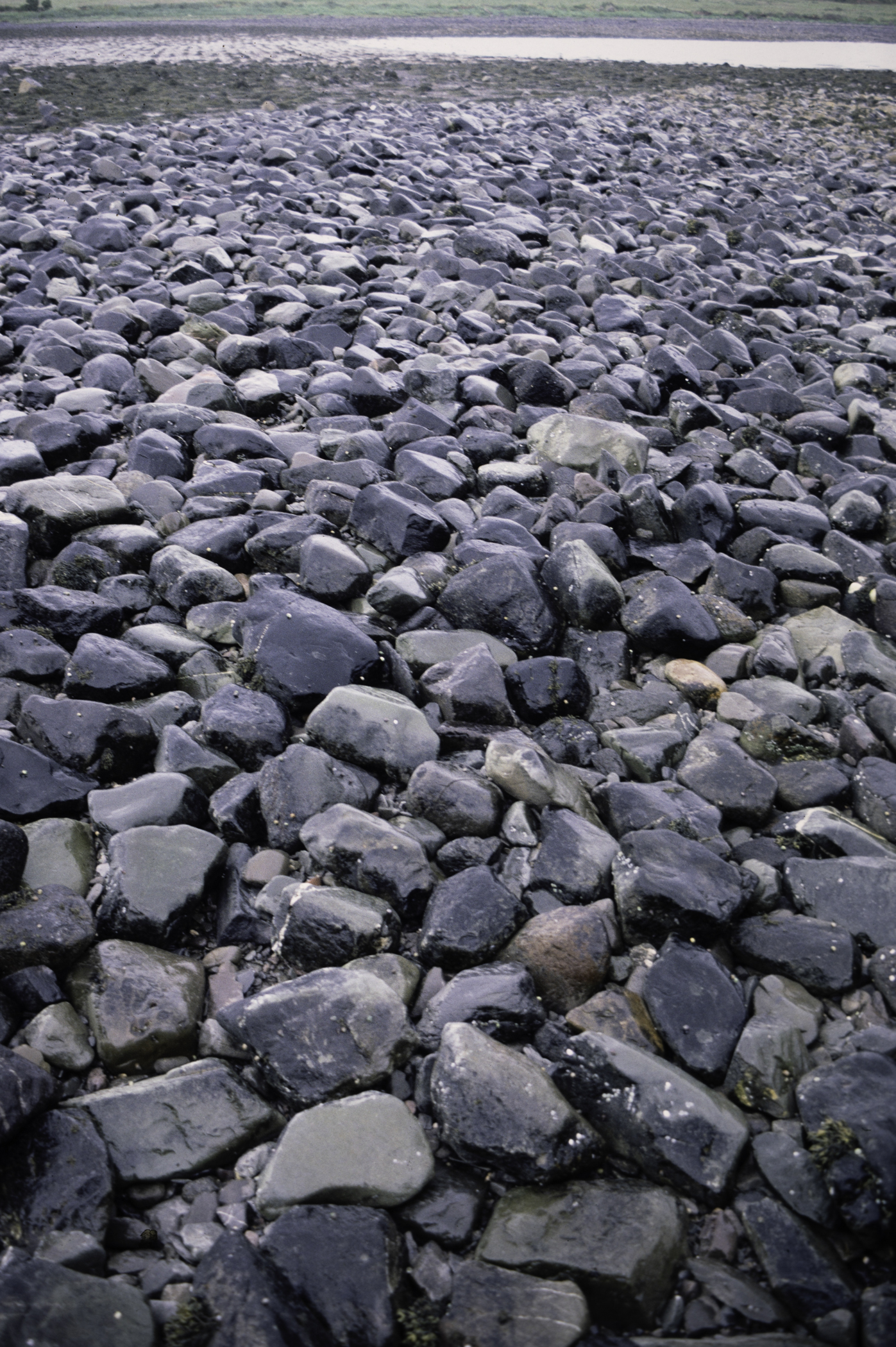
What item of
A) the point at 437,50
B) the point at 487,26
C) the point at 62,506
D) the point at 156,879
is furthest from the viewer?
the point at 487,26

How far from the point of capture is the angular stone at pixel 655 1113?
1.92 m

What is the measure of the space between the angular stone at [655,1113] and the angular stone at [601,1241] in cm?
7

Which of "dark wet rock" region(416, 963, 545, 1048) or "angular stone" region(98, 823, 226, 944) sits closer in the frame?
"dark wet rock" region(416, 963, 545, 1048)

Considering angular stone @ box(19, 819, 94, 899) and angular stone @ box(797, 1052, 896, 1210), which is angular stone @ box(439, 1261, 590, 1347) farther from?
angular stone @ box(19, 819, 94, 899)

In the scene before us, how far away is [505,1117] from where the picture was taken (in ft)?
6.40

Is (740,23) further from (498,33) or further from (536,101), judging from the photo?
(536,101)

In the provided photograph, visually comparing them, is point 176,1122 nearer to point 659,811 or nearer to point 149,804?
point 149,804

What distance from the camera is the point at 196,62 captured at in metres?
18.7

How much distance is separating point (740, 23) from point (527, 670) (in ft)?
139

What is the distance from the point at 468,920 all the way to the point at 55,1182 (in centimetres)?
110

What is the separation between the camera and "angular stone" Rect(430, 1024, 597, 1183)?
192 centimetres

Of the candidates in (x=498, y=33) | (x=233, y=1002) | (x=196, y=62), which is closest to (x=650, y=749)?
(x=233, y=1002)

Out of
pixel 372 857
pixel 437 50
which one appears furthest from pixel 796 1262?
pixel 437 50

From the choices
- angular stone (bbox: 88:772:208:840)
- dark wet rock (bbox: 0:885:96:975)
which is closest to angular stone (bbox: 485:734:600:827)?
angular stone (bbox: 88:772:208:840)
